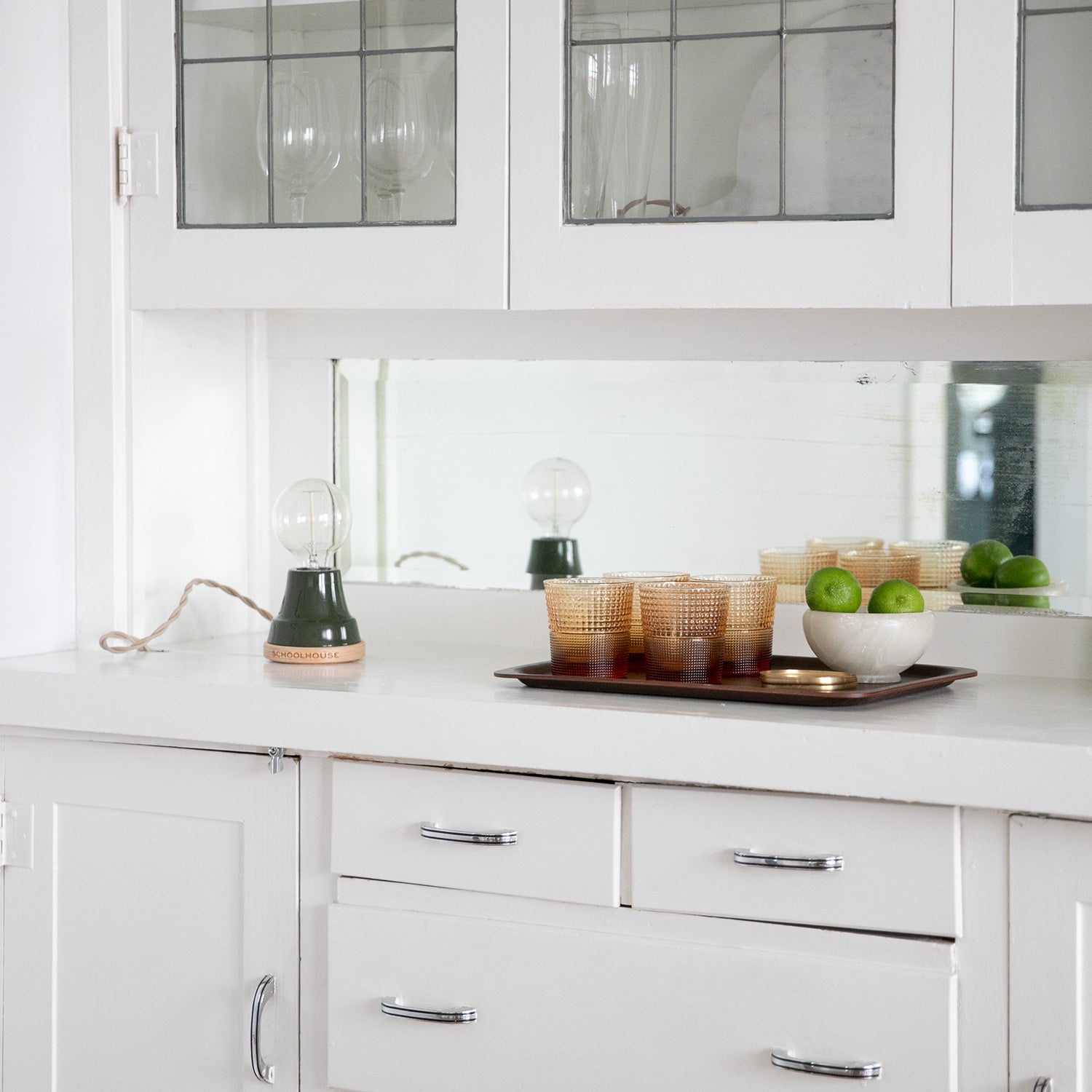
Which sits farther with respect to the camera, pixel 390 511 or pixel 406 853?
pixel 390 511

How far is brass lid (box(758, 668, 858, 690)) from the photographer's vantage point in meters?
1.42

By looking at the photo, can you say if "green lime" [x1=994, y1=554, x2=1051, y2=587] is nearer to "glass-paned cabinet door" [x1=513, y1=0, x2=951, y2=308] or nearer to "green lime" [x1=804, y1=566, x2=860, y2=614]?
"green lime" [x1=804, y1=566, x2=860, y2=614]

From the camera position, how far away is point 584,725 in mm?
1348

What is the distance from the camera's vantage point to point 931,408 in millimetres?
1709

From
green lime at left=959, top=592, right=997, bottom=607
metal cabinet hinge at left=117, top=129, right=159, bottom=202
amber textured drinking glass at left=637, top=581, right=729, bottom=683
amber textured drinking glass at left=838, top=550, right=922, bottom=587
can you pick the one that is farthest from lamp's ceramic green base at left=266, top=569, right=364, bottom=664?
green lime at left=959, top=592, right=997, bottom=607

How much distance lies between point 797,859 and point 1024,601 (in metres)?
0.58

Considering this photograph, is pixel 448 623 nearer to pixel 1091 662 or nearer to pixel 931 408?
pixel 931 408

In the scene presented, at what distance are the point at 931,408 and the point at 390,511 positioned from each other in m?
0.74

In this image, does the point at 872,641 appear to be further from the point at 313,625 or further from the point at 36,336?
the point at 36,336

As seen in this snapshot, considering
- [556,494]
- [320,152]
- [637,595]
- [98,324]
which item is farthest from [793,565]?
[98,324]

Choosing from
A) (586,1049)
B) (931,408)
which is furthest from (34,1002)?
(931,408)

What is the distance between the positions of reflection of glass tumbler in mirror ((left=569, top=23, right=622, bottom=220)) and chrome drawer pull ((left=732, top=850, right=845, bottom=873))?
2.39 ft

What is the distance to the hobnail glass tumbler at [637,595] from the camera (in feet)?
5.18

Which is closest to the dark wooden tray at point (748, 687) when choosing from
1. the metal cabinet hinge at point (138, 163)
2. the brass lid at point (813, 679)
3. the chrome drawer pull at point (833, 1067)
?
the brass lid at point (813, 679)
